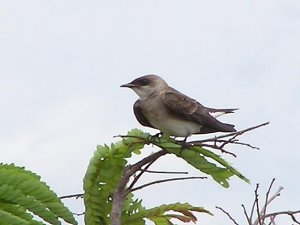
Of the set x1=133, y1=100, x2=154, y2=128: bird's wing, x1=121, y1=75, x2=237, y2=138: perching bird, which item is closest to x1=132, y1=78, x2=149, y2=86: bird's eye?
x1=121, y1=75, x2=237, y2=138: perching bird

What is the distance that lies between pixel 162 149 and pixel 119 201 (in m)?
0.63

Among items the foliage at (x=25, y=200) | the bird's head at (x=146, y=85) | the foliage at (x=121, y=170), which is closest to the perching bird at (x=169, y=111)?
the bird's head at (x=146, y=85)

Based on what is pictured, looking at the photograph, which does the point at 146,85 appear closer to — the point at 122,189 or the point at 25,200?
the point at 122,189

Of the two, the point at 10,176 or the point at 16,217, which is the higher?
the point at 10,176

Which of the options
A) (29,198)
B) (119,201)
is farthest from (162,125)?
(29,198)

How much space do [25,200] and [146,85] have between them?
5.35 m

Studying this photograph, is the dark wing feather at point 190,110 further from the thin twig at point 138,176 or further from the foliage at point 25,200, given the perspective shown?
the foliage at point 25,200

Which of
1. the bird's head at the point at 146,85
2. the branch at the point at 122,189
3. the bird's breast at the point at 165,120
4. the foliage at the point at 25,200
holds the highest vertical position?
the bird's head at the point at 146,85

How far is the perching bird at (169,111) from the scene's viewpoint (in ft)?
23.4

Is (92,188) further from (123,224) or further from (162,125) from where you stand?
(162,125)

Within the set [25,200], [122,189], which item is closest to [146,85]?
[122,189]

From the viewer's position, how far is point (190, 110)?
7.39m

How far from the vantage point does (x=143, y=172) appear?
12.7 feet

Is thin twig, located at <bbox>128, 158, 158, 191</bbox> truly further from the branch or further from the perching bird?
the perching bird
